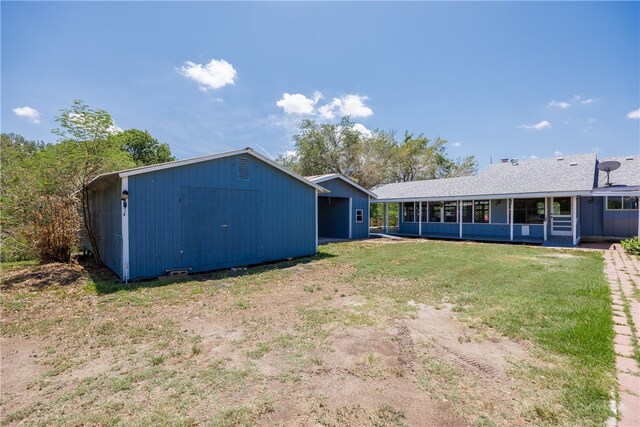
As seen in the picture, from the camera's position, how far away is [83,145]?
26.6 ft

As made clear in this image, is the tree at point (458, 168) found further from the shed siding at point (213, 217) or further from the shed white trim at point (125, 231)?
the shed white trim at point (125, 231)

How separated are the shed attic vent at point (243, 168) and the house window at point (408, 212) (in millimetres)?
12621

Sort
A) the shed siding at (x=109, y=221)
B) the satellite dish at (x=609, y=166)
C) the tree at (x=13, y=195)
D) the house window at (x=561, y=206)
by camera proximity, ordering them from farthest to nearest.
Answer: the house window at (x=561, y=206)
the satellite dish at (x=609, y=166)
the tree at (x=13, y=195)
the shed siding at (x=109, y=221)

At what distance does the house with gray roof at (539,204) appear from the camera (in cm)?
1309

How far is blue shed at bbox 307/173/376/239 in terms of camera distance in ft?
53.7

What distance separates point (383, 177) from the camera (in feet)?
111

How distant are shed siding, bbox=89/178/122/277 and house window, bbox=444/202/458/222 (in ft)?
52.0

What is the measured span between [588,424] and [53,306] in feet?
24.9

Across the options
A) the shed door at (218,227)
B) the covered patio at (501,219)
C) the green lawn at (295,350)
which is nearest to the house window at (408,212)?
the covered patio at (501,219)

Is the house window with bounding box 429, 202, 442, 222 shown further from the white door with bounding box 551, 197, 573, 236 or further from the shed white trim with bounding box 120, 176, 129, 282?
the shed white trim with bounding box 120, 176, 129, 282

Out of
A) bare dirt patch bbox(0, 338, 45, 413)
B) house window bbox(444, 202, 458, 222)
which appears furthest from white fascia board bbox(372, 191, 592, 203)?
bare dirt patch bbox(0, 338, 45, 413)

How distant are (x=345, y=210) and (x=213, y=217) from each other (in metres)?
9.86

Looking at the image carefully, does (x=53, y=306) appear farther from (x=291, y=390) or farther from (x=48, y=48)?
(x=48, y=48)

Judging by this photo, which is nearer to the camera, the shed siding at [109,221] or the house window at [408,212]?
the shed siding at [109,221]
